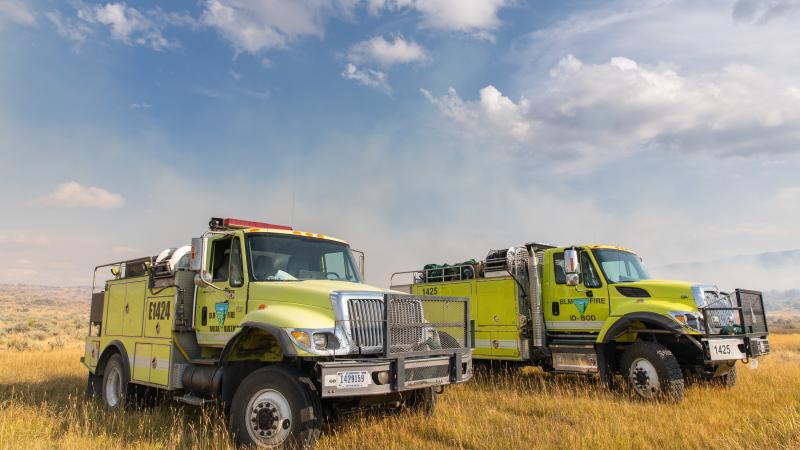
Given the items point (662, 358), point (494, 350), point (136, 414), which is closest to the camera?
point (136, 414)

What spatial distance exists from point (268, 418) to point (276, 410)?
0.14 metres

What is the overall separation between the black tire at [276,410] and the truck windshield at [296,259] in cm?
151

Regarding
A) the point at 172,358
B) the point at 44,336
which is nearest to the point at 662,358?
the point at 172,358

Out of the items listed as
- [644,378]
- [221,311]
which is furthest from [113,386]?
[644,378]

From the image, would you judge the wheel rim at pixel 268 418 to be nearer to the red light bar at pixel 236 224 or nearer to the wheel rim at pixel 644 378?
the red light bar at pixel 236 224

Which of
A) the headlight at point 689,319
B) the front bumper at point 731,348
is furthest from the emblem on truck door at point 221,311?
the front bumper at point 731,348

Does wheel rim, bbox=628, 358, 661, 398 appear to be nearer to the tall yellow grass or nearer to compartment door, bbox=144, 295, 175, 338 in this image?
the tall yellow grass

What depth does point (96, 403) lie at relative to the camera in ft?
32.1

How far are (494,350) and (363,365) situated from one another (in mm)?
6658

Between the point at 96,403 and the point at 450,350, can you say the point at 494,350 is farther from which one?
the point at 96,403

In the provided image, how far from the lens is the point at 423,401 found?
797 centimetres

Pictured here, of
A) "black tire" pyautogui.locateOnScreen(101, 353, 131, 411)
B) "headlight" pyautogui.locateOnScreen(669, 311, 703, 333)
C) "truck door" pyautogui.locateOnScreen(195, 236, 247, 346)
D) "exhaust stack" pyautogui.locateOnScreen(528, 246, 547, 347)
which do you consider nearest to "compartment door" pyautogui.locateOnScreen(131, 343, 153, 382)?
"black tire" pyautogui.locateOnScreen(101, 353, 131, 411)

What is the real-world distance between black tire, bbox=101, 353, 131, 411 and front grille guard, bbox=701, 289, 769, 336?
10154mm

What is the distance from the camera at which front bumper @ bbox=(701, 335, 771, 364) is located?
9.34 meters
